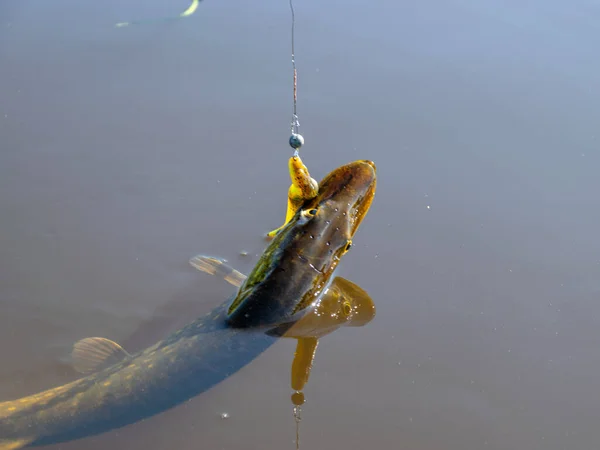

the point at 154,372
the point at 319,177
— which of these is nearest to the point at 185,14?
the point at 319,177

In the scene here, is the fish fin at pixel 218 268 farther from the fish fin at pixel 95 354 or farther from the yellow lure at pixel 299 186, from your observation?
the fish fin at pixel 95 354

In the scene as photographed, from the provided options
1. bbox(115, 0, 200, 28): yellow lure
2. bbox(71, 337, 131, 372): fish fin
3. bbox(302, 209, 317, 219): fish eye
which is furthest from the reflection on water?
bbox(115, 0, 200, 28): yellow lure

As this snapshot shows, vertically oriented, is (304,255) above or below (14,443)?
above

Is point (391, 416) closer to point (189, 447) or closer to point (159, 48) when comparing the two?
point (189, 447)

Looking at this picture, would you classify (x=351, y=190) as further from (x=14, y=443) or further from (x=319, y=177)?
(x=14, y=443)

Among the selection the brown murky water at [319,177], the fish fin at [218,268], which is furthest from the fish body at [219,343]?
the fish fin at [218,268]

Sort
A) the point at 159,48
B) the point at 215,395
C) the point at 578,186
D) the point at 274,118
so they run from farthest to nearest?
1. the point at 159,48
2. the point at 274,118
3. the point at 578,186
4. the point at 215,395

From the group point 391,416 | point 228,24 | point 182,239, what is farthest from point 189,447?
point 228,24
